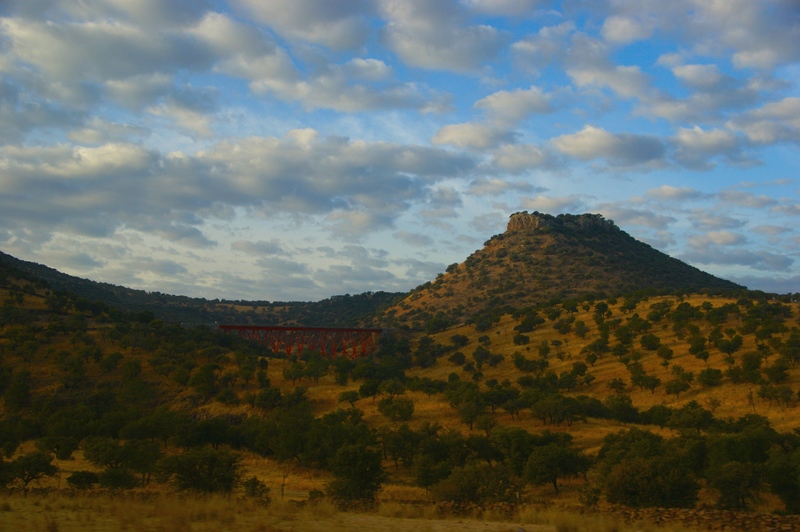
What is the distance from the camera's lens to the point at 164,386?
188ft

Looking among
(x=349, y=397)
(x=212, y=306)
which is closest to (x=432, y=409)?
(x=349, y=397)

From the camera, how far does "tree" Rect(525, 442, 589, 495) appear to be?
102 feet

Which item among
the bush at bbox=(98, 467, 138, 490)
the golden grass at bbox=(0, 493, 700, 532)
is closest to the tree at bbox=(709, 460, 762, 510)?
the golden grass at bbox=(0, 493, 700, 532)

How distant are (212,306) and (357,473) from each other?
148866 mm

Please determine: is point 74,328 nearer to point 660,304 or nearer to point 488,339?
point 488,339

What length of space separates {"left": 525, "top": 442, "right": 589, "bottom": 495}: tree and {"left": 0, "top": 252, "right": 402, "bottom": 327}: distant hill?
94.1m

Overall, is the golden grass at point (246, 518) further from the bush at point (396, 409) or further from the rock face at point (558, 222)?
the rock face at point (558, 222)

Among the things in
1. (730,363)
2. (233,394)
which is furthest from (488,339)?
(233,394)

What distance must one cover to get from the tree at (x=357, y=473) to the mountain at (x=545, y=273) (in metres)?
80.6

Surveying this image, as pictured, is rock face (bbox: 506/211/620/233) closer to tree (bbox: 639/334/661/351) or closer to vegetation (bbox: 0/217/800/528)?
vegetation (bbox: 0/217/800/528)

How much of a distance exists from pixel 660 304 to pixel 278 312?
4640 inches

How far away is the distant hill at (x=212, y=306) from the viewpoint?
124688 millimetres

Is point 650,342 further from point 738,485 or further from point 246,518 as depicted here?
point 246,518

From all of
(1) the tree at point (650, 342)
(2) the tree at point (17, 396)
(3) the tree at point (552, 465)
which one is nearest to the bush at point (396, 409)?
(3) the tree at point (552, 465)
